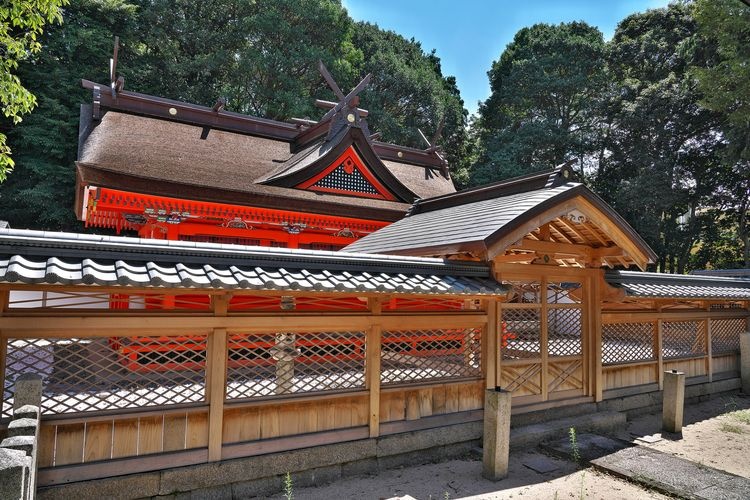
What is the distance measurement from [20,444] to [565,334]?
7.69 m

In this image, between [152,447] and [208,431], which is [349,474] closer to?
[208,431]

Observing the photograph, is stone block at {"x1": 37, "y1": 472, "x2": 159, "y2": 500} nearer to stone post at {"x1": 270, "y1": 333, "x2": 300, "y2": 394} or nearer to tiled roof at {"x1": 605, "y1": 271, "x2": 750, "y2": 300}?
stone post at {"x1": 270, "y1": 333, "x2": 300, "y2": 394}

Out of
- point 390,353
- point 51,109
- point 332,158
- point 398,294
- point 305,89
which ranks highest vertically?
point 305,89

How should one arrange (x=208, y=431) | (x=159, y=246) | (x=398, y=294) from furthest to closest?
1. (x=398, y=294)
2. (x=208, y=431)
3. (x=159, y=246)

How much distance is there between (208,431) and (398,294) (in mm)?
2488

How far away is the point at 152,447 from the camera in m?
4.57

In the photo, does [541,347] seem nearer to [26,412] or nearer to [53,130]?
[26,412]

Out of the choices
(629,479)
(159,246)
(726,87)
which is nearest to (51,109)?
(159,246)

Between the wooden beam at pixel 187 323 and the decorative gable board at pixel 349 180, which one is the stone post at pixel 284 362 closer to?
the wooden beam at pixel 187 323

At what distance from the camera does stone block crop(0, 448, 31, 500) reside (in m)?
2.57

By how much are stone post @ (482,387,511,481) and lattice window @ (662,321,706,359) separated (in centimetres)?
578

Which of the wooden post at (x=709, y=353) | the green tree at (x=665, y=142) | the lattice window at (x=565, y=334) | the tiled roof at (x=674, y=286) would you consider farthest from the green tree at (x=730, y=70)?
the lattice window at (x=565, y=334)

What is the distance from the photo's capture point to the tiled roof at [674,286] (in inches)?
316

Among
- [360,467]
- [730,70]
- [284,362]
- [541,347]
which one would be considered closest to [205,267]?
[284,362]
